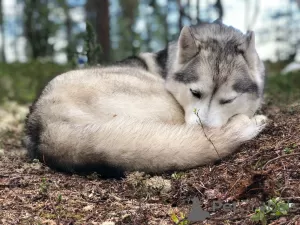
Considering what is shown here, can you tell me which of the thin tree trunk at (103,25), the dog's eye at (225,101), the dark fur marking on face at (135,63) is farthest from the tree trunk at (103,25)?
the dog's eye at (225,101)

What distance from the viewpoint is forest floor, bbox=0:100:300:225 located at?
2.64 m

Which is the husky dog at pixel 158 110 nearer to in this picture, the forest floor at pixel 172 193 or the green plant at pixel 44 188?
the forest floor at pixel 172 193

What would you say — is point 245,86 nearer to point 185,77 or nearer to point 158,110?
point 185,77

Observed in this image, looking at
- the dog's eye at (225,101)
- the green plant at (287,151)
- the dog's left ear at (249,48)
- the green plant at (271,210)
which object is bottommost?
the green plant at (287,151)

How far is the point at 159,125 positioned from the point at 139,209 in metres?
0.89

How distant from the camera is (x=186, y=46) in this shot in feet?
15.0

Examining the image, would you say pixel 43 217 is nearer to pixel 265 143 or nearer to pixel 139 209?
pixel 139 209

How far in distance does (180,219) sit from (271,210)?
0.52 meters

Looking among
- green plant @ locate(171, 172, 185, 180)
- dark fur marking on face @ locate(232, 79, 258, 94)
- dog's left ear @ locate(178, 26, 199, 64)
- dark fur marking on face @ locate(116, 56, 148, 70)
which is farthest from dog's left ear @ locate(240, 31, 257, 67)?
green plant @ locate(171, 172, 185, 180)

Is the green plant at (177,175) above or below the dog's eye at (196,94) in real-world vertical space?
below

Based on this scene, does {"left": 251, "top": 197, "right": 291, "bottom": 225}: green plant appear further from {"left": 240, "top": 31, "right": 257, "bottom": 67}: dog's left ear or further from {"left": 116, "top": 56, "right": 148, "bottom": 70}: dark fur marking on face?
{"left": 116, "top": 56, "right": 148, "bottom": 70}: dark fur marking on face

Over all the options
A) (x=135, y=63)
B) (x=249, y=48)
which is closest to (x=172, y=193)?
(x=249, y=48)

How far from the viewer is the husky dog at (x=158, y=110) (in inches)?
131

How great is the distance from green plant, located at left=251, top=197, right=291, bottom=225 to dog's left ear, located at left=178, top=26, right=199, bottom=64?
7.53 ft
